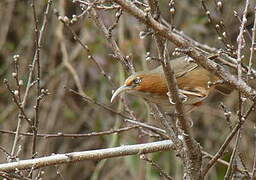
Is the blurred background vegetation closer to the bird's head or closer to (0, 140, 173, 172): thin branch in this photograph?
the bird's head

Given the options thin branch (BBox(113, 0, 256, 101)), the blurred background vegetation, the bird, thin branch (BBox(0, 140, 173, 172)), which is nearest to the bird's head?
the bird

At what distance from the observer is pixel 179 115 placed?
2764 mm

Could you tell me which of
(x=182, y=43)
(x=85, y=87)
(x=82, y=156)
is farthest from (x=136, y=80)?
(x=85, y=87)

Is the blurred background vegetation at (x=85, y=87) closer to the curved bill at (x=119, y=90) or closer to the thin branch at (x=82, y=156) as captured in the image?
the curved bill at (x=119, y=90)

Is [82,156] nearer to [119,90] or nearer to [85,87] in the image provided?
[119,90]

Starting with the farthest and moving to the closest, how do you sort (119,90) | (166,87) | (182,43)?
(166,87), (119,90), (182,43)

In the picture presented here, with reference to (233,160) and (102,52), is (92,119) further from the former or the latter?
(233,160)

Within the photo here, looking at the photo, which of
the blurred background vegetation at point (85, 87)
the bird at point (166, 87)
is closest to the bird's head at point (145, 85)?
the bird at point (166, 87)

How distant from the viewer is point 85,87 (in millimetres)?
7344

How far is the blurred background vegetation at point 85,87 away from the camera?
6805mm

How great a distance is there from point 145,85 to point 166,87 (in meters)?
0.15

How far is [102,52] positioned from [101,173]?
166 cm

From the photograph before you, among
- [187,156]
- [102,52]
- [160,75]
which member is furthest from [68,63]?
[187,156]

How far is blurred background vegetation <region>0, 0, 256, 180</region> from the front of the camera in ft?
22.3
